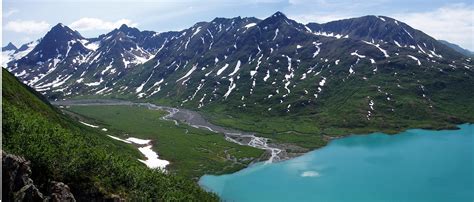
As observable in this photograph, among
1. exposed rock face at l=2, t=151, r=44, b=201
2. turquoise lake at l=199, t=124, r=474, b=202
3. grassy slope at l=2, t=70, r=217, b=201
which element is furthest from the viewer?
turquoise lake at l=199, t=124, r=474, b=202

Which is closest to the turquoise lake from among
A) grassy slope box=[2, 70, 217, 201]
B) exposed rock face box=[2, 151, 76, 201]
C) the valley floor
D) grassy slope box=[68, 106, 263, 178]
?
grassy slope box=[68, 106, 263, 178]

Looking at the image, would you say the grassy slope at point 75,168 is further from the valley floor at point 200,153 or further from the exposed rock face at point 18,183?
the valley floor at point 200,153

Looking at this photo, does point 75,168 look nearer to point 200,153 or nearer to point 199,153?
point 199,153

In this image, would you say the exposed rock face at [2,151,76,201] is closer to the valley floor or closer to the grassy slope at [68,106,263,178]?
the valley floor

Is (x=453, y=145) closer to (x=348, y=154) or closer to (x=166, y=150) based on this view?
(x=348, y=154)

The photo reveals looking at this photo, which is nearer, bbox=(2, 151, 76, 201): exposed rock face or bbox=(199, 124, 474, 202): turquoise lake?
bbox=(2, 151, 76, 201): exposed rock face

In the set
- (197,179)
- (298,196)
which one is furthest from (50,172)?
(197,179)

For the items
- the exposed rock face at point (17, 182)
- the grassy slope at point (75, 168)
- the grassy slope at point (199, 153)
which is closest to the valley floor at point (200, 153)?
the grassy slope at point (199, 153)
